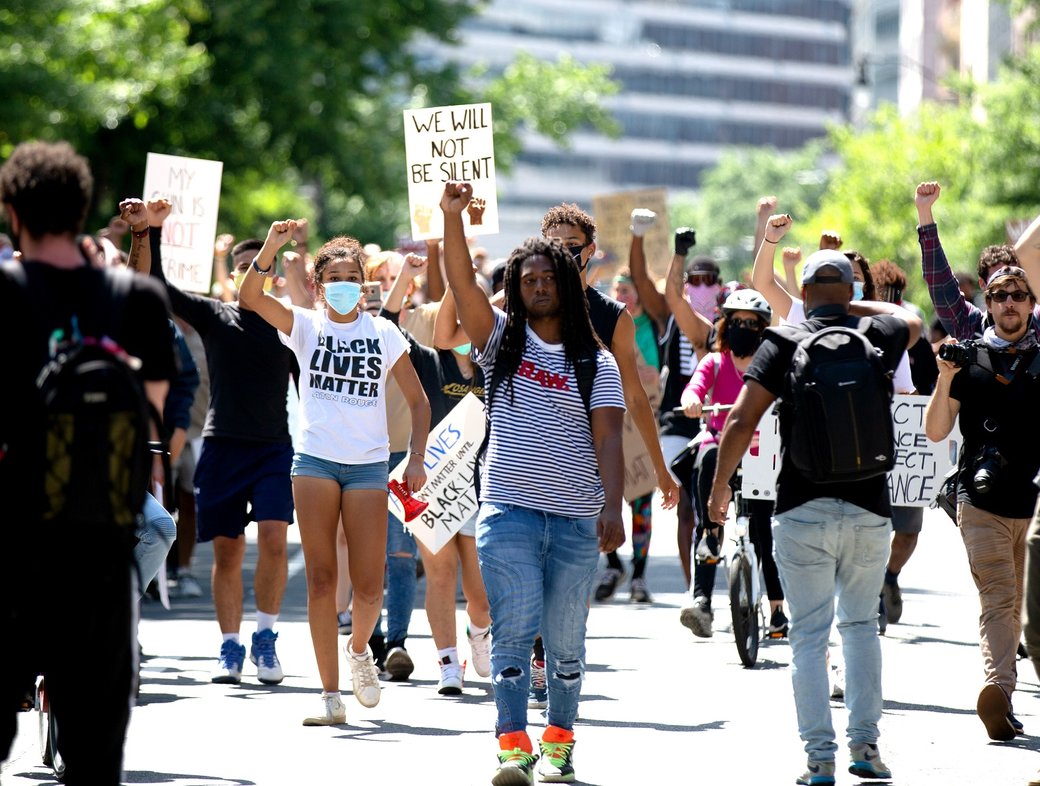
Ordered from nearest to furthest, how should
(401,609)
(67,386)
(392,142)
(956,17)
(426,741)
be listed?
(67,386)
(426,741)
(401,609)
(392,142)
(956,17)

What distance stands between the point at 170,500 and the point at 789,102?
14835 centimetres

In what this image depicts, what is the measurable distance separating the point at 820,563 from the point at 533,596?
1022mm

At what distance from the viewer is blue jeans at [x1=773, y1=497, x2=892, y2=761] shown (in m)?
7.30

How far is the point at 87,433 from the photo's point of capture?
5367mm

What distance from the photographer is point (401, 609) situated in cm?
1041

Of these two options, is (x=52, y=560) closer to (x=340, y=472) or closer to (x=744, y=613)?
(x=340, y=472)

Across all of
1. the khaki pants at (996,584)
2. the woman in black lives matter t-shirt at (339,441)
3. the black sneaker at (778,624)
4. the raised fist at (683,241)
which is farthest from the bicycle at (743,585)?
the woman in black lives matter t-shirt at (339,441)

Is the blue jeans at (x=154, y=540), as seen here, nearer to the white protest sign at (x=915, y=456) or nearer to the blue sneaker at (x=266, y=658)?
the blue sneaker at (x=266, y=658)

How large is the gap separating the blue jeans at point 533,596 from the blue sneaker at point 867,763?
1.02 m

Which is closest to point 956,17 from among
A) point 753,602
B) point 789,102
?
point 789,102

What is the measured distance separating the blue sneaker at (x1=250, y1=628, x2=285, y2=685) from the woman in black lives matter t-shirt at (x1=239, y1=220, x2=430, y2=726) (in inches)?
45.3

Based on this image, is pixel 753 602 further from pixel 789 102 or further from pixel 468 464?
pixel 789 102

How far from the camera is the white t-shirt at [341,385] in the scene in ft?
29.1

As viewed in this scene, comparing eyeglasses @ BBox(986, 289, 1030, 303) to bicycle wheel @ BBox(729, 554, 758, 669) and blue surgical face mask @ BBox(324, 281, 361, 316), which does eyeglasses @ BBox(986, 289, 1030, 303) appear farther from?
blue surgical face mask @ BBox(324, 281, 361, 316)
